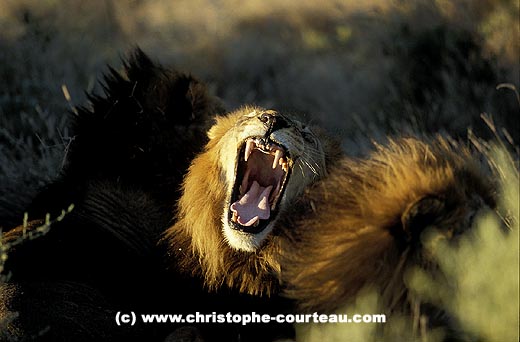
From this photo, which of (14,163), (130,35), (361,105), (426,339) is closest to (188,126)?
(14,163)

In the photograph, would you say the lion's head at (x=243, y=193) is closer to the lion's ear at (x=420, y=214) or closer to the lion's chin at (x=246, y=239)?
the lion's chin at (x=246, y=239)

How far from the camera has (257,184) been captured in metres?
5.16

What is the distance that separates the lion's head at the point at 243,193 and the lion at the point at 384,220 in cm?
42

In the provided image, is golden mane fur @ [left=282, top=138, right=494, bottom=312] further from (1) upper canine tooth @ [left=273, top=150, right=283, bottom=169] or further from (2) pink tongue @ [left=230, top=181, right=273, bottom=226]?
(1) upper canine tooth @ [left=273, top=150, right=283, bottom=169]

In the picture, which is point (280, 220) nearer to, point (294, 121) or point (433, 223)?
point (294, 121)

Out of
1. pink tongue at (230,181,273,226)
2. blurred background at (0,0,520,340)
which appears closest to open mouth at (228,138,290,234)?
pink tongue at (230,181,273,226)

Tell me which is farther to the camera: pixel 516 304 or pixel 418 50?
pixel 418 50

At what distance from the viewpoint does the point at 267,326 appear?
467 cm

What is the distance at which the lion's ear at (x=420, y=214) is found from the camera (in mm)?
3809

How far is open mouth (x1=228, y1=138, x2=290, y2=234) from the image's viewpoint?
191 inches

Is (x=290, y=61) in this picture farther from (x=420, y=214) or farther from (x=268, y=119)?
(x=420, y=214)

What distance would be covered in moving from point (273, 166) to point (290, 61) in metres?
9.18

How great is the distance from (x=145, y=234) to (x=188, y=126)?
0.77 meters

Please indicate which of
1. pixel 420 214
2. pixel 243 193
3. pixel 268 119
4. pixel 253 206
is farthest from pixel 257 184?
pixel 420 214
